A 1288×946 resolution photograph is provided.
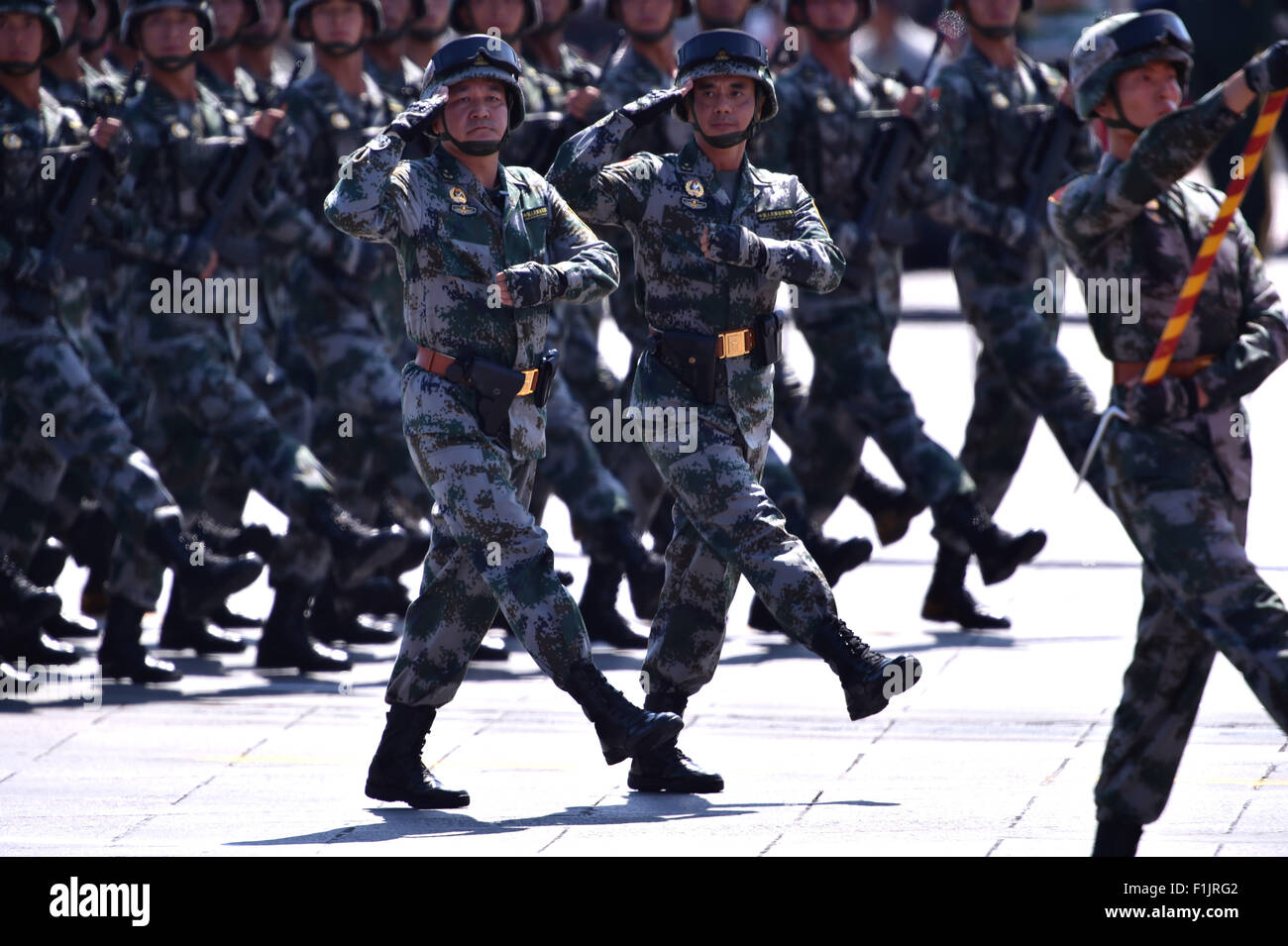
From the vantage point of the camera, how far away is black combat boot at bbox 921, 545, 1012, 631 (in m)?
9.88

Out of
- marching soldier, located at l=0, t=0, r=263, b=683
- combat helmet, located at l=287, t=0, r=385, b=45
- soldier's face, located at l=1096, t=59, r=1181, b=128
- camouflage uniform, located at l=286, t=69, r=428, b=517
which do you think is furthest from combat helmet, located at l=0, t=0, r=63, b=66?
soldier's face, located at l=1096, t=59, r=1181, b=128

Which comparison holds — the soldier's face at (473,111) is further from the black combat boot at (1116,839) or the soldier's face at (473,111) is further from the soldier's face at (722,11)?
the soldier's face at (722,11)

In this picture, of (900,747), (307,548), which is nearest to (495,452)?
(900,747)

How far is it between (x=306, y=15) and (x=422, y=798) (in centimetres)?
429

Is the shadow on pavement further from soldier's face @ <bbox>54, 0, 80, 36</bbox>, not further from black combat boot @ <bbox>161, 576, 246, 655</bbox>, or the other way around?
soldier's face @ <bbox>54, 0, 80, 36</bbox>

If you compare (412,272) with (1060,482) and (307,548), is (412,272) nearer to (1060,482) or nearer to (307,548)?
(307,548)

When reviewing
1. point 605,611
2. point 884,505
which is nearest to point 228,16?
point 605,611

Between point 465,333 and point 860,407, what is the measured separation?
10.4 ft

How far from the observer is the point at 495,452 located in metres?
7.01

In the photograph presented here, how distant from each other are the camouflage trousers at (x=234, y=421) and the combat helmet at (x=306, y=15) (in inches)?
54.8

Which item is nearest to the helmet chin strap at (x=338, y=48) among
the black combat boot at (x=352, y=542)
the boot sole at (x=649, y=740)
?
the black combat boot at (x=352, y=542)

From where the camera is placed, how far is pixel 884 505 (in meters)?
10.4

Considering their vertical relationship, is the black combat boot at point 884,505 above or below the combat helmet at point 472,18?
below

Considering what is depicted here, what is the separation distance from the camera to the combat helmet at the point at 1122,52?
5953mm
